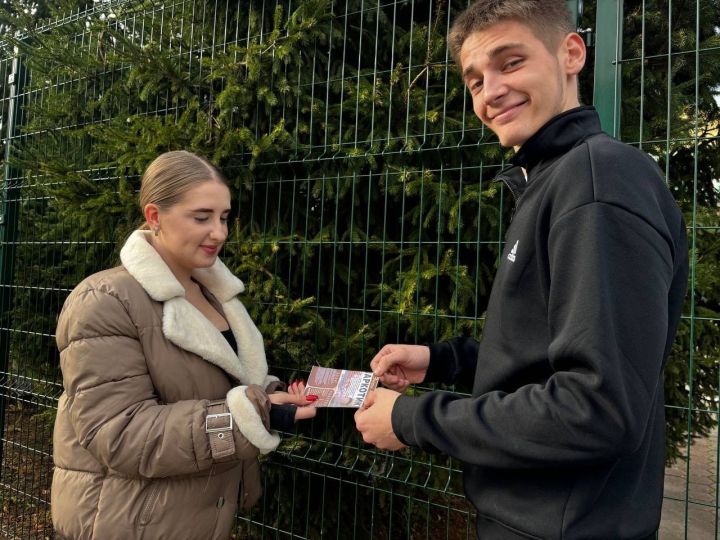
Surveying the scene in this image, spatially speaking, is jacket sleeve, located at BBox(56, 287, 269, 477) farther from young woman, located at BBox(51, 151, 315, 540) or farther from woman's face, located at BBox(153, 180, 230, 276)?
woman's face, located at BBox(153, 180, 230, 276)

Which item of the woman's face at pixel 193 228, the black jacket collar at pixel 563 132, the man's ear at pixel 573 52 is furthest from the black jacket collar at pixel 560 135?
the woman's face at pixel 193 228

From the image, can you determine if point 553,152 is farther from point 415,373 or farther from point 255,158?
point 255,158

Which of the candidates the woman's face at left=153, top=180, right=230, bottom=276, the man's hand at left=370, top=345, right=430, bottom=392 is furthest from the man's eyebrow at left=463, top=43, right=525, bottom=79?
the woman's face at left=153, top=180, right=230, bottom=276

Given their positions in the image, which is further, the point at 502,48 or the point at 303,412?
the point at 303,412

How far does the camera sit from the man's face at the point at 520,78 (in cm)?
145

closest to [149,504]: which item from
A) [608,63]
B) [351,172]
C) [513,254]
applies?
[513,254]

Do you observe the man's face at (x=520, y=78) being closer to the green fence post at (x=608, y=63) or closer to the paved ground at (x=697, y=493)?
the green fence post at (x=608, y=63)

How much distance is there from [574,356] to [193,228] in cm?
168

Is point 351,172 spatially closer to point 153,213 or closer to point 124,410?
point 153,213

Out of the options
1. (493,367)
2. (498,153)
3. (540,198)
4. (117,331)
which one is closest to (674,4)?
(498,153)

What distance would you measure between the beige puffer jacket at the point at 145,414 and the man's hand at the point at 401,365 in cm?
46

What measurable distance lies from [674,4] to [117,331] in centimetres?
346

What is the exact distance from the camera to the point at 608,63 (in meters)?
2.38

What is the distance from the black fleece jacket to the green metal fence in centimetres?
128
